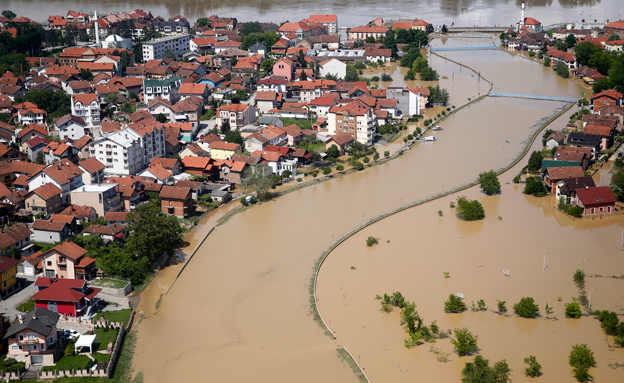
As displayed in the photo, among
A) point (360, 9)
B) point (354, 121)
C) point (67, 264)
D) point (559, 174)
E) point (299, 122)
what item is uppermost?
point (360, 9)

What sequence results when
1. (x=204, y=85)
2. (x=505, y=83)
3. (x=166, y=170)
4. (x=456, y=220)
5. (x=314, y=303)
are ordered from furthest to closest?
1. (x=505, y=83)
2. (x=204, y=85)
3. (x=166, y=170)
4. (x=456, y=220)
5. (x=314, y=303)

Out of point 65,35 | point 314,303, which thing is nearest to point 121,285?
point 314,303

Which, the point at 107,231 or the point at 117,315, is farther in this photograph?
the point at 107,231

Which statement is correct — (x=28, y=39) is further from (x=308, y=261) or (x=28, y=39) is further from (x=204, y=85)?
(x=308, y=261)

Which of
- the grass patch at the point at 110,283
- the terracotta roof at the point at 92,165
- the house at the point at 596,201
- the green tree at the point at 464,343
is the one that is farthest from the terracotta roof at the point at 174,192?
the house at the point at 596,201

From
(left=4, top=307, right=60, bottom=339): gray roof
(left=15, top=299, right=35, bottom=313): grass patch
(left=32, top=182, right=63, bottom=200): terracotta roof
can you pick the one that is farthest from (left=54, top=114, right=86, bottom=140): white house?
(left=4, top=307, right=60, bottom=339): gray roof

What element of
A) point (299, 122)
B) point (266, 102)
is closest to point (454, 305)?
point (299, 122)

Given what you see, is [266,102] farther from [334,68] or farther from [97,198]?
[97,198]
